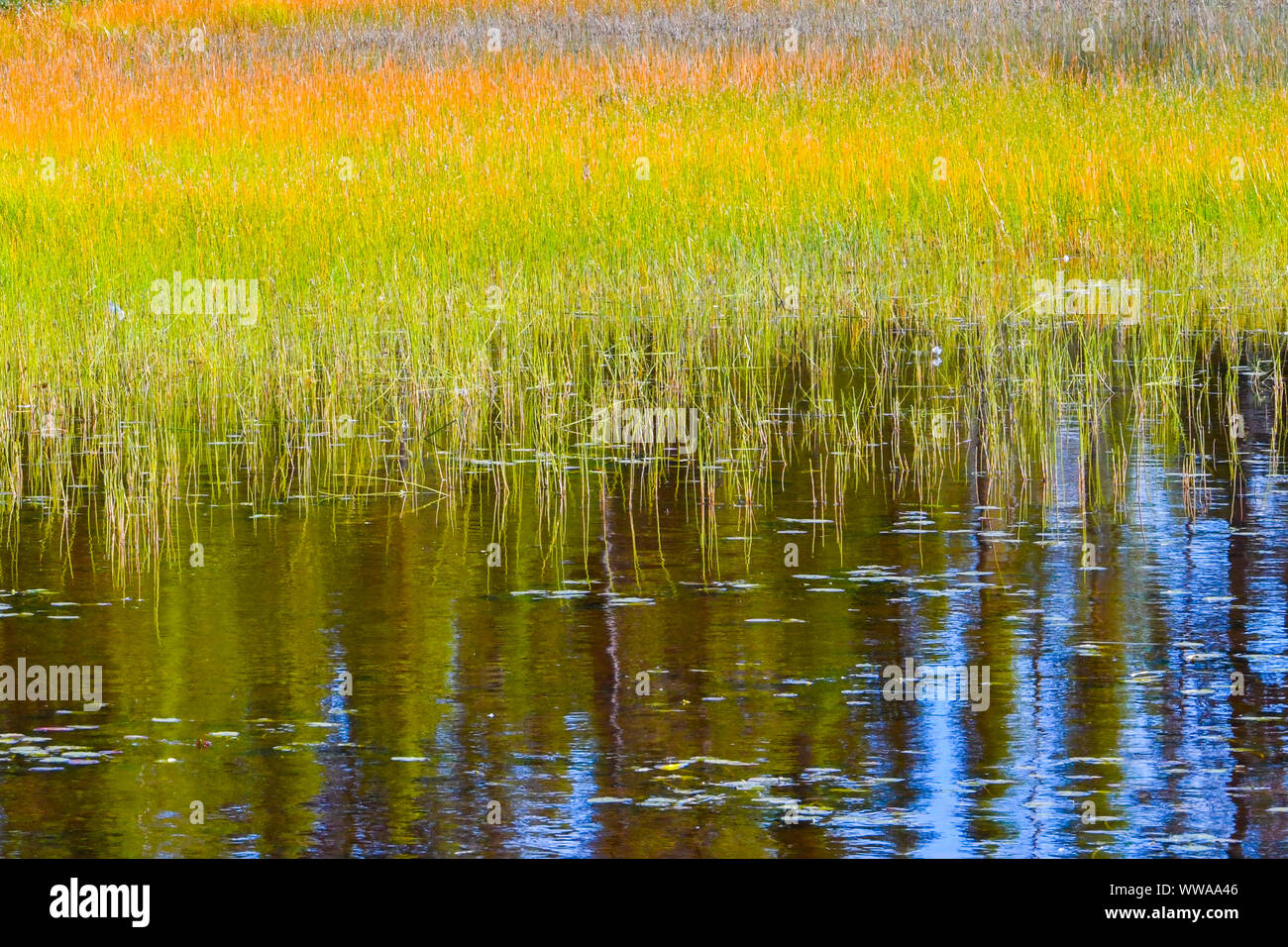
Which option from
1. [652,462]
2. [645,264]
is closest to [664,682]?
[652,462]

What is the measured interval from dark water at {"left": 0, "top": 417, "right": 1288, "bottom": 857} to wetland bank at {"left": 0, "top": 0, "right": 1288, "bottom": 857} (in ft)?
0.07

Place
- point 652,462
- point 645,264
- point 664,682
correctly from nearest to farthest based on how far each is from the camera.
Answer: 1. point 664,682
2. point 652,462
3. point 645,264

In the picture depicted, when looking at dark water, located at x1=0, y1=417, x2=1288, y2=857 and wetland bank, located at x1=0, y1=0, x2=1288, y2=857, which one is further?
wetland bank, located at x1=0, y1=0, x2=1288, y2=857

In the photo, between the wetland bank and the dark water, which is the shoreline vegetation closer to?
the wetland bank

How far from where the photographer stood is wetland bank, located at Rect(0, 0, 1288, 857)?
16.8ft

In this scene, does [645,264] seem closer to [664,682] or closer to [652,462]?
[652,462]

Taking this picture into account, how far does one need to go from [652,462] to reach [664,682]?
3.16m

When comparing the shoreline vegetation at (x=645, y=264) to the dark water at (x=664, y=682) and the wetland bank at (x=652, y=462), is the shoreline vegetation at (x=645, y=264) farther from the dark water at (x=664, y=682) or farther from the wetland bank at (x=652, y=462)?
the dark water at (x=664, y=682)

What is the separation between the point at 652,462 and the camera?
29.4 feet

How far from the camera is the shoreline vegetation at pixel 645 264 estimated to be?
29.8 feet

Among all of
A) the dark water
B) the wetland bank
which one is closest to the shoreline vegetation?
the wetland bank
